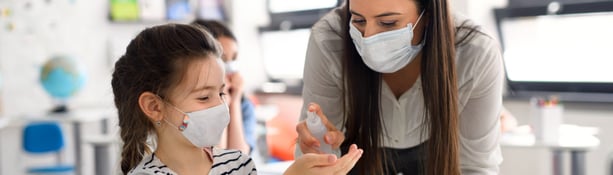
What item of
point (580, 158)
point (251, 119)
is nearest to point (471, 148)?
point (251, 119)

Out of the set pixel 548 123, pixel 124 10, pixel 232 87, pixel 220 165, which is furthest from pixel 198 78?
pixel 124 10

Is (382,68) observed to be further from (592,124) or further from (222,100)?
(592,124)

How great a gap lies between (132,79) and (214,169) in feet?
0.83

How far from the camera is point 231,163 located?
141 cm

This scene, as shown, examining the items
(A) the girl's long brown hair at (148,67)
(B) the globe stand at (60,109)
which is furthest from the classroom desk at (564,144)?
(B) the globe stand at (60,109)

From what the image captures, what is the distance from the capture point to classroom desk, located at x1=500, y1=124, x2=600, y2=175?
297 centimetres

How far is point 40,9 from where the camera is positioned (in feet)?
16.4

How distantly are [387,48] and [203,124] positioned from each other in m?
0.47

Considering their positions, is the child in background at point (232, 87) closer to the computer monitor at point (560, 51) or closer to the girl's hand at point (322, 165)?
the girl's hand at point (322, 165)

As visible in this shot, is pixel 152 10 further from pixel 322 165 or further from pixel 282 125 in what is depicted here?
pixel 322 165

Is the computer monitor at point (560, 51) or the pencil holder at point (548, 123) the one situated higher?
the computer monitor at point (560, 51)

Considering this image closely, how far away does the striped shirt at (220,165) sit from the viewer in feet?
4.42

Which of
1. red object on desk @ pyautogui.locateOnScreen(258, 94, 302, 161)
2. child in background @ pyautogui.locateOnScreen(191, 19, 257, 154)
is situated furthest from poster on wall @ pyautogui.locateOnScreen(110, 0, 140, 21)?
child in background @ pyautogui.locateOnScreen(191, 19, 257, 154)

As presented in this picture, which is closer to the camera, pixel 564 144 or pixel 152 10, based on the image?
pixel 564 144
